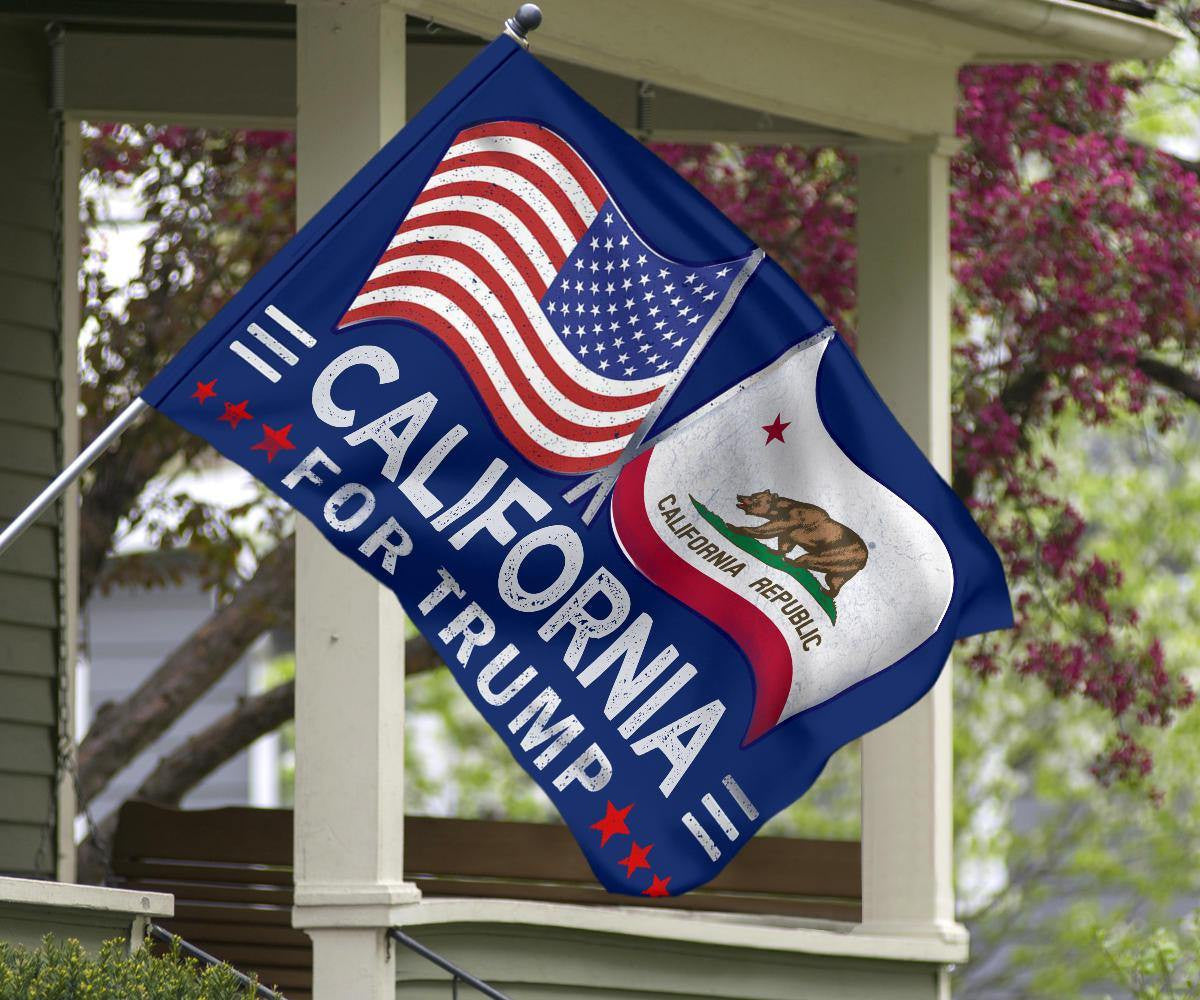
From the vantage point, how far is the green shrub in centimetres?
415

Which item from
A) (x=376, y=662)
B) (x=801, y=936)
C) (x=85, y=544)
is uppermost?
(x=85, y=544)

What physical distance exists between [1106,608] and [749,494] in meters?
5.48

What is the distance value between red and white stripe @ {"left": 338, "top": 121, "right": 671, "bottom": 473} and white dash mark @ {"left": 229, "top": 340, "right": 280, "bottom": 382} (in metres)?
0.26

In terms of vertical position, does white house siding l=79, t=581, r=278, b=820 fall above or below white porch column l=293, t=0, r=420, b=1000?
above

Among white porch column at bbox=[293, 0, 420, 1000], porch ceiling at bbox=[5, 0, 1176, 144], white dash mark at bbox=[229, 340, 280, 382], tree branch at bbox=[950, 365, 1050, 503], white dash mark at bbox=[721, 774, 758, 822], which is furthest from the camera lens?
tree branch at bbox=[950, 365, 1050, 503]

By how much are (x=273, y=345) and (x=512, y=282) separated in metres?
0.55

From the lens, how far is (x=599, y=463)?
4344mm

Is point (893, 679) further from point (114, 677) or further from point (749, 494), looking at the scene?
point (114, 677)

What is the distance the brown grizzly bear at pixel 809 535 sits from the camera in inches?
174

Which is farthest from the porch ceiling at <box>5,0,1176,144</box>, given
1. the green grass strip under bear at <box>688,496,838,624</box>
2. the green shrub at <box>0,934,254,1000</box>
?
the green shrub at <box>0,934,254,1000</box>

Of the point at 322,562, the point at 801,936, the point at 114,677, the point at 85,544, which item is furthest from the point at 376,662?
the point at 114,677

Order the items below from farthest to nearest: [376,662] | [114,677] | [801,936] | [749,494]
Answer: [114,677] → [801,936] → [376,662] → [749,494]

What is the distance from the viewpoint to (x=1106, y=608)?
373 inches

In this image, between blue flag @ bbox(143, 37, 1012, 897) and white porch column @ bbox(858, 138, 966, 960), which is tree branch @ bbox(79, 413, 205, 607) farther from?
blue flag @ bbox(143, 37, 1012, 897)
